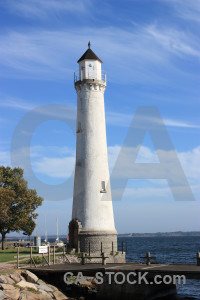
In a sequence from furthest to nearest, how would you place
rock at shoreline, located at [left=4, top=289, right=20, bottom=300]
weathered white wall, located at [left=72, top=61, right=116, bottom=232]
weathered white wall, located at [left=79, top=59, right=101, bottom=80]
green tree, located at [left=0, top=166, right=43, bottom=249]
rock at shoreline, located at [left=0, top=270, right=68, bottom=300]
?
1. green tree, located at [left=0, top=166, right=43, bottom=249]
2. weathered white wall, located at [left=79, top=59, right=101, bottom=80]
3. weathered white wall, located at [left=72, top=61, right=116, bottom=232]
4. rock at shoreline, located at [left=0, top=270, right=68, bottom=300]
5. rock at shoreline, located at [left=4, top=289, right=20, bottom=300]

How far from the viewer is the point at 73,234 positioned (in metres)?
37.3

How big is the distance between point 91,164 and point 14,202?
1126 cm

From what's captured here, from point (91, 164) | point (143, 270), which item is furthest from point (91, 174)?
point (143, 270)

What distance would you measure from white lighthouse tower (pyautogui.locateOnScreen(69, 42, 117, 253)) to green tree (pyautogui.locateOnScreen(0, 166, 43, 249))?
7.83m

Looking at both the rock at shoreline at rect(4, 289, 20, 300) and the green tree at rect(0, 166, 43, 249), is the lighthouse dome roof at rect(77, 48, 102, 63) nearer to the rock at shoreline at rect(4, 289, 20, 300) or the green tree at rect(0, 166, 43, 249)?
the green tree at rect(0, 166, 43, 249)

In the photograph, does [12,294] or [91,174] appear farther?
[91,174]

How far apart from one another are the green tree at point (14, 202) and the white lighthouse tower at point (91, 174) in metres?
7.83

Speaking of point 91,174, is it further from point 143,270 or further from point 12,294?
point 12,294

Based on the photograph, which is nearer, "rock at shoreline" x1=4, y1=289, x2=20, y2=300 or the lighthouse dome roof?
"rock at shoreline" x1=4, y1=289, x2=20, y2=300

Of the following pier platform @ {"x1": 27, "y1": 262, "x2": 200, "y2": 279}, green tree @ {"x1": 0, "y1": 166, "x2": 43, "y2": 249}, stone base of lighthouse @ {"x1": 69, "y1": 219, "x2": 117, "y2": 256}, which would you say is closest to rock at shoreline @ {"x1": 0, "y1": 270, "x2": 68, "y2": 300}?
pier platform @ {"x1": 27, "y1": 262, "x2": 200, "y2": 279}

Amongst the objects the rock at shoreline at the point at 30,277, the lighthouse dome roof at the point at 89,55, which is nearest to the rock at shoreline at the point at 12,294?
the rock at shoreline at the point at 30,277

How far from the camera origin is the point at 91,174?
37.5 metres

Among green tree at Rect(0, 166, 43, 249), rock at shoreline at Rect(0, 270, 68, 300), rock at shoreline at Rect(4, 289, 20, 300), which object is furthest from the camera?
green tree at Rect(0, 166, 43, 249)

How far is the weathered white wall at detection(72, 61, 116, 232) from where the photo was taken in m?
37.1
